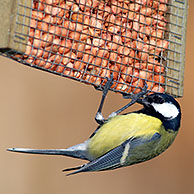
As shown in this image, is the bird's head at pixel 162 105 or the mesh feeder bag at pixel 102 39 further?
the bird's head at pixel 162 105

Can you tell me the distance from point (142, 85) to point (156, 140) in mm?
270

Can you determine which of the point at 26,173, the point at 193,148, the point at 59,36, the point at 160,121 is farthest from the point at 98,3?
the point at 193,148

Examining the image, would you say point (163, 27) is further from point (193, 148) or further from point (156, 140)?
point (193, 148)

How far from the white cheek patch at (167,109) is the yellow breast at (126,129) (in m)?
0.05

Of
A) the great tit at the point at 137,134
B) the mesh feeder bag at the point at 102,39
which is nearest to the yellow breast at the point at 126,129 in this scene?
the great tit at the point at 137,134

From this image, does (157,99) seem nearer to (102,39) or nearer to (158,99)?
(158,99)

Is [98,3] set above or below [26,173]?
above

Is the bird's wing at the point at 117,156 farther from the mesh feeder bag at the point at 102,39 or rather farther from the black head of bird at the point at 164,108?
the mesh feeder bag at the point at 102,39

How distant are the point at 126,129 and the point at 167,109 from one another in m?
0.20

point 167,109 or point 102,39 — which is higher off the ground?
point 102,39

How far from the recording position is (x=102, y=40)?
2129 mm

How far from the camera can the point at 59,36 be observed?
6.68 ft

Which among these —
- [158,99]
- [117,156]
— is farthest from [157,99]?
[117,156]

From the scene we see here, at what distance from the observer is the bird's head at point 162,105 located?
2.09m
